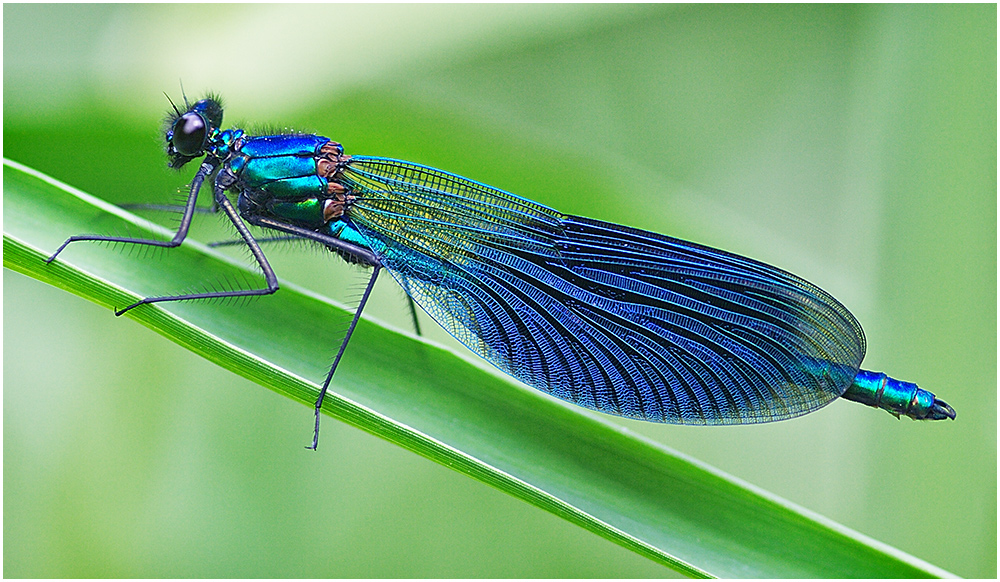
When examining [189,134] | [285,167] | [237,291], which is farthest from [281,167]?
[237,291]

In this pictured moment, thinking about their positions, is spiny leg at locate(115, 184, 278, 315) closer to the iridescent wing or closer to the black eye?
the black eye

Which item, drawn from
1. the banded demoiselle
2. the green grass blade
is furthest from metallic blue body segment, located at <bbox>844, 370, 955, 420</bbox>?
the green grass blade

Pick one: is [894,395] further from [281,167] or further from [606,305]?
[281,167]

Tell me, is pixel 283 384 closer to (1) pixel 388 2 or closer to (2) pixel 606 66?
(1) pixel 388 2

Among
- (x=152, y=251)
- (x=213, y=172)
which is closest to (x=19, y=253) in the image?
(x=152, y=251)

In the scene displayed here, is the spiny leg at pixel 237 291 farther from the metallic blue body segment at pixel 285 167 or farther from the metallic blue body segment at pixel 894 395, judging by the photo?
the metallic blue body segment at pixel 894 395

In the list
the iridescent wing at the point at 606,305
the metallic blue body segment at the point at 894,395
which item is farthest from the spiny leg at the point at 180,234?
the metallic blue body segment at the point at 894,395
